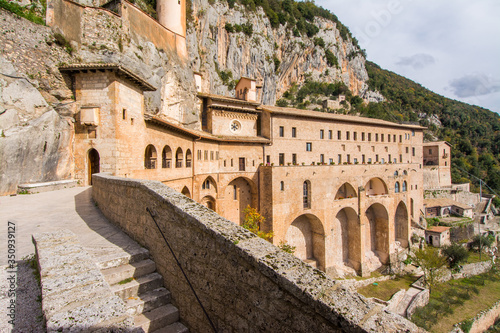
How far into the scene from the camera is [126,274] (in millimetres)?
4445

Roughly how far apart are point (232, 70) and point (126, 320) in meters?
46.7

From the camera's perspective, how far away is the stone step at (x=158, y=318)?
12.7 feet

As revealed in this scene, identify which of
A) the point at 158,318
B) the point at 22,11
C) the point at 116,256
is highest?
the point at 22,11

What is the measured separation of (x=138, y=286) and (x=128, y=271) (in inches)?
13.9

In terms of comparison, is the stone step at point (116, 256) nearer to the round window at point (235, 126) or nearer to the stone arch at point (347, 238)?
the round window at point (235, 126)

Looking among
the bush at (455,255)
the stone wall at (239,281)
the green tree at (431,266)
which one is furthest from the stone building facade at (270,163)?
→ the stone wall at (239,281)

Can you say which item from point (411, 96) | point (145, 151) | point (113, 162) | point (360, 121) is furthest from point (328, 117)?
point (411, 96)

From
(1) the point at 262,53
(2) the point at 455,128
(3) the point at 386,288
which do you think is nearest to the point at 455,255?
(3) the point at 386,288

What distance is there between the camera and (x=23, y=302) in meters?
3.49

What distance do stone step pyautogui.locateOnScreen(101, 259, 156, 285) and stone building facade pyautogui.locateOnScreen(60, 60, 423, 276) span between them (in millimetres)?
8592

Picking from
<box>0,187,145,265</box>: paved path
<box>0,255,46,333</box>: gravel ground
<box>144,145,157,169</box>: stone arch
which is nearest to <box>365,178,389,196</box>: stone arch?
<box>144,145,157,169</box>: stone arch

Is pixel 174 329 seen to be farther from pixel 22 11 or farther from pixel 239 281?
pixel 22 11

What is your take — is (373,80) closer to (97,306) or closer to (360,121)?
(360,121)

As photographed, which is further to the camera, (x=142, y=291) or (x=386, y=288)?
(x=386, y=288)
